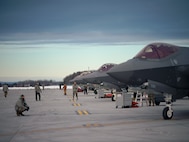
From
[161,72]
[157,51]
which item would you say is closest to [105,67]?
[157,51]

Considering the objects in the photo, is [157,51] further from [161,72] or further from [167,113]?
[167,113]

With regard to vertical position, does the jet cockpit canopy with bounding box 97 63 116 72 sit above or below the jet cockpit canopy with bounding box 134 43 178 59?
above

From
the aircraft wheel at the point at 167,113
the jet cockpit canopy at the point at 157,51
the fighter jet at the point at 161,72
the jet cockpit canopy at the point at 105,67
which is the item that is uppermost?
the jet cockpit canopy at the point at 105,67

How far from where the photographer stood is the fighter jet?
14.2 meters

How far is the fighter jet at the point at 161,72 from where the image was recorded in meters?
14.2

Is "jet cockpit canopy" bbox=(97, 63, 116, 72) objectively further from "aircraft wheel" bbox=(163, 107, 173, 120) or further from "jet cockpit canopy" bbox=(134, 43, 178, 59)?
"aircraft wheel" bbox=(163, 107, 173, 120)

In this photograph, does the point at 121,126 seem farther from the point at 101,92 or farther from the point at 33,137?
the point at 101,92

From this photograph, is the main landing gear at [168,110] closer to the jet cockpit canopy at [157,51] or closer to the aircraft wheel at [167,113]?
the aircraft wheel at [167,113]

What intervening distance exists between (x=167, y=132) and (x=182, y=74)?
14.0ft

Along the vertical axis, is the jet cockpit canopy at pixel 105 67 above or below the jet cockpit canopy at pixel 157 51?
above

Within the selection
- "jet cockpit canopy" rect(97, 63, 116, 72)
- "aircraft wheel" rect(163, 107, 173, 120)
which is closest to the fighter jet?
"aircraft wheel" rect(163, 107, 173, 120)

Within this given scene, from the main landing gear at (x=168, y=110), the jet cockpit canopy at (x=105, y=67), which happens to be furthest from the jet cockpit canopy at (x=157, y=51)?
the jet cockpit canopy at (x=105, y=67)

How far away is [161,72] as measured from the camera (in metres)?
14.2

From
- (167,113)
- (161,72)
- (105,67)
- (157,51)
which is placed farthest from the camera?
(105,67)
